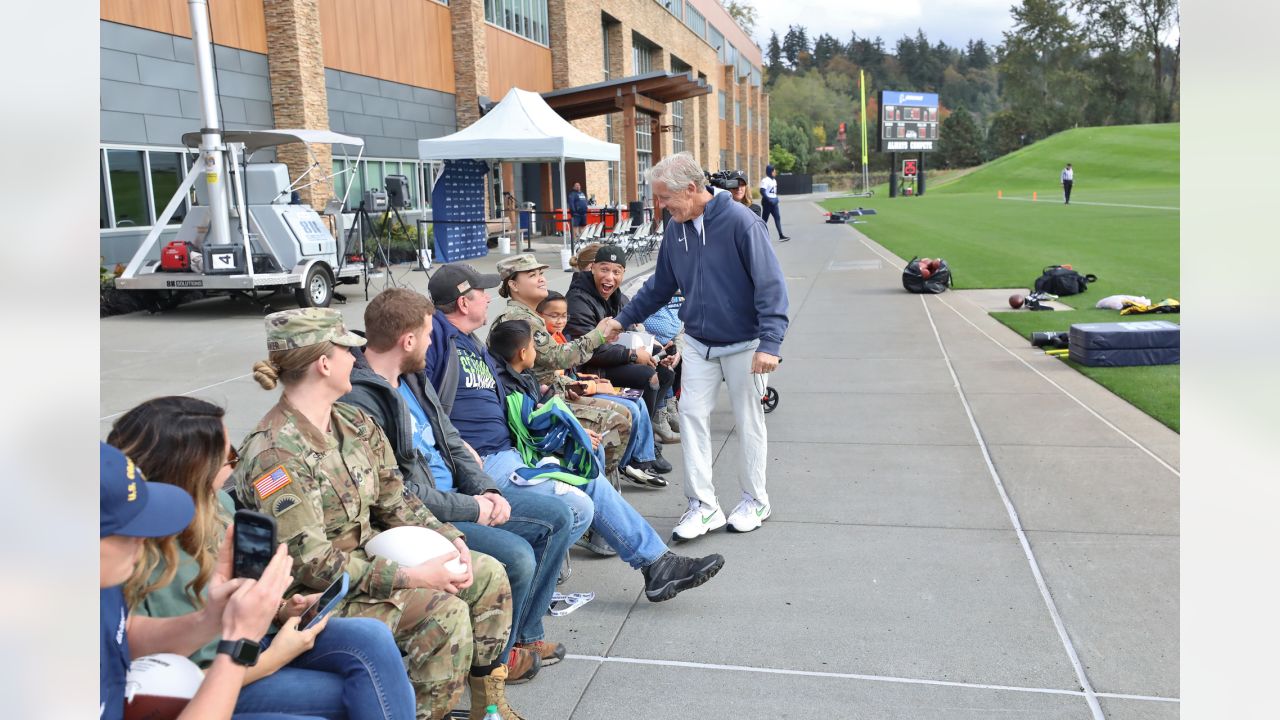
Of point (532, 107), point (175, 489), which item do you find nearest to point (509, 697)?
point (175, 489)

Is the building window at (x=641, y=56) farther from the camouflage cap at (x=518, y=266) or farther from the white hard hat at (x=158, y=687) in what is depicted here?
the white hard hat at (x=158, y=687)

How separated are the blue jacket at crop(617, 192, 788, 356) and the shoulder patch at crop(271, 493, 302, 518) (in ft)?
9.48

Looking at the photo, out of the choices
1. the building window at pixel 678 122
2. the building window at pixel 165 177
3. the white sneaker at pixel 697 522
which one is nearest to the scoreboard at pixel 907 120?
the building window at pixel 678 122

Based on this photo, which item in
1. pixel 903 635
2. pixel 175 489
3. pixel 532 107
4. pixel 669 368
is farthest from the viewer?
pixel 532 107

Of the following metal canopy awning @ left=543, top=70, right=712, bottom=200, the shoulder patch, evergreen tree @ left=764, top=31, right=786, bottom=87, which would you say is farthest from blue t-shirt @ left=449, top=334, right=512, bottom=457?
evergreen tree @ left=764, top=31, right=786, bottom=87

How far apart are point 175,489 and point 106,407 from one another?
7324 mm

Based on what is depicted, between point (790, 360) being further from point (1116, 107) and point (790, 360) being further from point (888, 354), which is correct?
point (1116, 107)

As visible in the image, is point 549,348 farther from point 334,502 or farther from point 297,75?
point 297,75

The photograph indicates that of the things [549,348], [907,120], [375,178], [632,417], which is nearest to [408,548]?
[549,348]

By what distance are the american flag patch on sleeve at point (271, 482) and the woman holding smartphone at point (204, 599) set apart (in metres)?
0.17

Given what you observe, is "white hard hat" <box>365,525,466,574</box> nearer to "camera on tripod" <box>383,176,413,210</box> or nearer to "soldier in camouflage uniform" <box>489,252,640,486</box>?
"soldier in camouflage uniform" <box>489,252,640,486</box>

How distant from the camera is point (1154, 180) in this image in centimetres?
6769

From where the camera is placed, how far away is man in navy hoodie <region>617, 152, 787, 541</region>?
17.1ft
